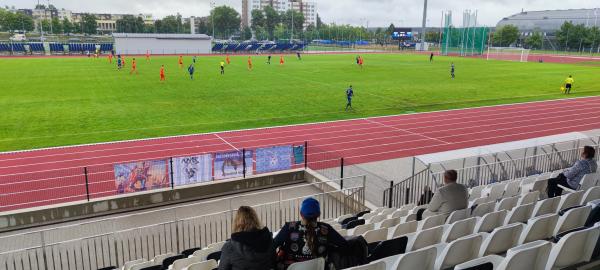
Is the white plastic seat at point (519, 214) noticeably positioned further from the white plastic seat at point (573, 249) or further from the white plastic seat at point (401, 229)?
the white plastic seat at point (573, 249)

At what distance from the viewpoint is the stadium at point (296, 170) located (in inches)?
214

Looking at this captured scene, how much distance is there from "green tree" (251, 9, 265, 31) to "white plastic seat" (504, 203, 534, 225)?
180 metres

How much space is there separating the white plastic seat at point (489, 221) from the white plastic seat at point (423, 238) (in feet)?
2.44

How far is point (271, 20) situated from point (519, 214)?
184091 millimetres

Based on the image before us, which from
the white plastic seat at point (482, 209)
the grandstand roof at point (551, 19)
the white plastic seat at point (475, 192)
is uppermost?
the grandstand roof at point (551, 19)

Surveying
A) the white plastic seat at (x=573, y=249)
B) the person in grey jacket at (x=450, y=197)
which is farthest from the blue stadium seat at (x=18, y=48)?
the white plastic seat at (x=573, y=249)

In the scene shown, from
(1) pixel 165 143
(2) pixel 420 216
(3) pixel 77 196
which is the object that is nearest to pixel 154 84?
(1) pixel 165 143

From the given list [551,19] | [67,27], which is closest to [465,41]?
[551,19]

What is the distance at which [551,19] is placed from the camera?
146750mm

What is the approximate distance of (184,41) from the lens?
3570 inches

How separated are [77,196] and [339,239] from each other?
11.6 m

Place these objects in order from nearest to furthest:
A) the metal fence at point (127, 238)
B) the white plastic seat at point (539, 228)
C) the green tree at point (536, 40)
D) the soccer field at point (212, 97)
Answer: the white plastic seat at point (539, 228), the metal fence at point (127, 238), the soccer field at point (212, 97), the green tree at point (536, 40)

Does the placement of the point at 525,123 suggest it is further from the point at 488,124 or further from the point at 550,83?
the point at 550,83

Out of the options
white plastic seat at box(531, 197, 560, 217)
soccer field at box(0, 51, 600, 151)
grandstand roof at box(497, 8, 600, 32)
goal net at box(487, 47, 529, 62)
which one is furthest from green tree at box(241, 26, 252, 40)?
white plastic seat at box(531, 197, 560, 217)
